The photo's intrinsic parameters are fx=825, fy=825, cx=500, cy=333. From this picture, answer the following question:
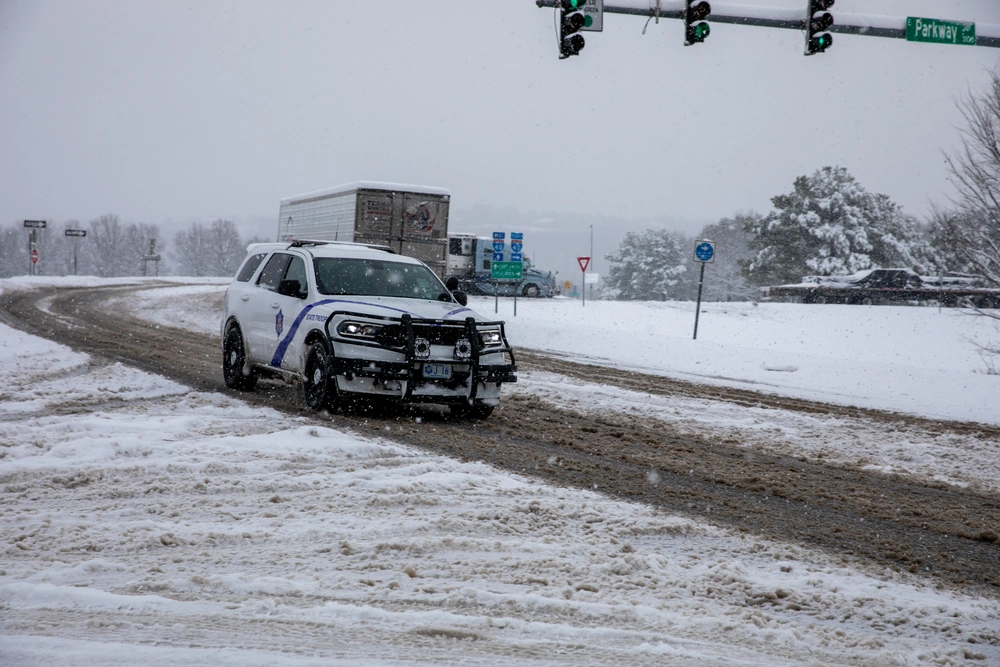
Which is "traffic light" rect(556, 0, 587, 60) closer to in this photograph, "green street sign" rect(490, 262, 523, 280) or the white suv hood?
the white suv hood

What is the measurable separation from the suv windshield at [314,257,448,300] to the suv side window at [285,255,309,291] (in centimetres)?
18

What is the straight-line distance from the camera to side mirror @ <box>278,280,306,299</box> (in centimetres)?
908

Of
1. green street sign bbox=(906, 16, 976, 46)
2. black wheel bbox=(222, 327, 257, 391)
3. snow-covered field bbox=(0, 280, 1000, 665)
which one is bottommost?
snow-covered field bbox=(0, 280, 1000, 665)

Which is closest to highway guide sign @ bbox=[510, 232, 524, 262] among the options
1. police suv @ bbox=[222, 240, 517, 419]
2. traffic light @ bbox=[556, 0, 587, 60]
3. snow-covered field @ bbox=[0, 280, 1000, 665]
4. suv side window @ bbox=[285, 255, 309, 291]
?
traffic light @ bbox=[556, 0, 587, 60]

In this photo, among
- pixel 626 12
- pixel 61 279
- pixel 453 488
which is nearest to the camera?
pixel 453 488

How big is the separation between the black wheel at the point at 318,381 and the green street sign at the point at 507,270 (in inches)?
599

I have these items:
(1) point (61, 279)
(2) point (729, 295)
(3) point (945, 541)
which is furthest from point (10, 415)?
(2) point (729, 295)

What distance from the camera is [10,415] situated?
24.5 feet

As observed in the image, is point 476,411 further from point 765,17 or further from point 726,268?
point 726,268

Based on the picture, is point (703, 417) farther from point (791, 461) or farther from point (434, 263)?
point (434, 263)

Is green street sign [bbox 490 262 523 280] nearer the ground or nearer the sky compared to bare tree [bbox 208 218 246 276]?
nearer the ground

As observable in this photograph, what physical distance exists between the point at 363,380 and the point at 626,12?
8977mm

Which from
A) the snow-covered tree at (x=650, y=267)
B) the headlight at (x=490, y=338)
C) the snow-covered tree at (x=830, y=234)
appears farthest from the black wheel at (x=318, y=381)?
the snow-covered tree at (x=650, y=267)

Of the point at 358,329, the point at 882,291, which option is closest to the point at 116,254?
the point at 882,291
